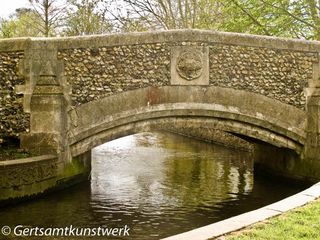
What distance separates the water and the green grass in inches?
94.6

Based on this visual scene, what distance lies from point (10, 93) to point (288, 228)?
6183 millimetres

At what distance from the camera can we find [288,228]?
Result: 3.93 meters

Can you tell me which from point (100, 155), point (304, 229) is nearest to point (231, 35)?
point (304, 229)

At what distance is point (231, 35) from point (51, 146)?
4.22 metres

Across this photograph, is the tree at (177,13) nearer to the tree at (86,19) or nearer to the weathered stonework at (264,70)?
the tree at (86,19)

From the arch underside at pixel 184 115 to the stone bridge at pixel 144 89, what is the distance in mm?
20

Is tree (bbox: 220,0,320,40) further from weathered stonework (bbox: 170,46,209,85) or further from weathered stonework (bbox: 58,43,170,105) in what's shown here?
weathered stonework (bbox: 58,43,170,105)

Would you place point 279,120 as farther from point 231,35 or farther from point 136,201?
point 136,201

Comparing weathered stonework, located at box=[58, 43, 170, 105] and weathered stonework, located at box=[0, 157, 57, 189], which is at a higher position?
weathered stonework, located at box=[58, 43, 170, 105]

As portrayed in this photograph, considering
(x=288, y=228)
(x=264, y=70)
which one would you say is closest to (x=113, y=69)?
(x=264, y=70)

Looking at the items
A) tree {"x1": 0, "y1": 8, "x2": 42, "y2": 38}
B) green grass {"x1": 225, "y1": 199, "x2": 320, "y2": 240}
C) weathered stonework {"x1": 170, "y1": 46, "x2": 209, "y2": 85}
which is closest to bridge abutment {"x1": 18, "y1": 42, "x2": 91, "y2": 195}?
weathered stonework {"x1": 170, "y1": 46, "x2": 209, "y2": 85}

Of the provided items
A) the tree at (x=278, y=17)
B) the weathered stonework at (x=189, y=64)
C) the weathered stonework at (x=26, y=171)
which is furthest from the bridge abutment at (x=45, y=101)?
the tree at (x=278, y=17)

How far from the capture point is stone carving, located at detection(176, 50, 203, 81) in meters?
8.69

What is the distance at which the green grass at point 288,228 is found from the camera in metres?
3.72
